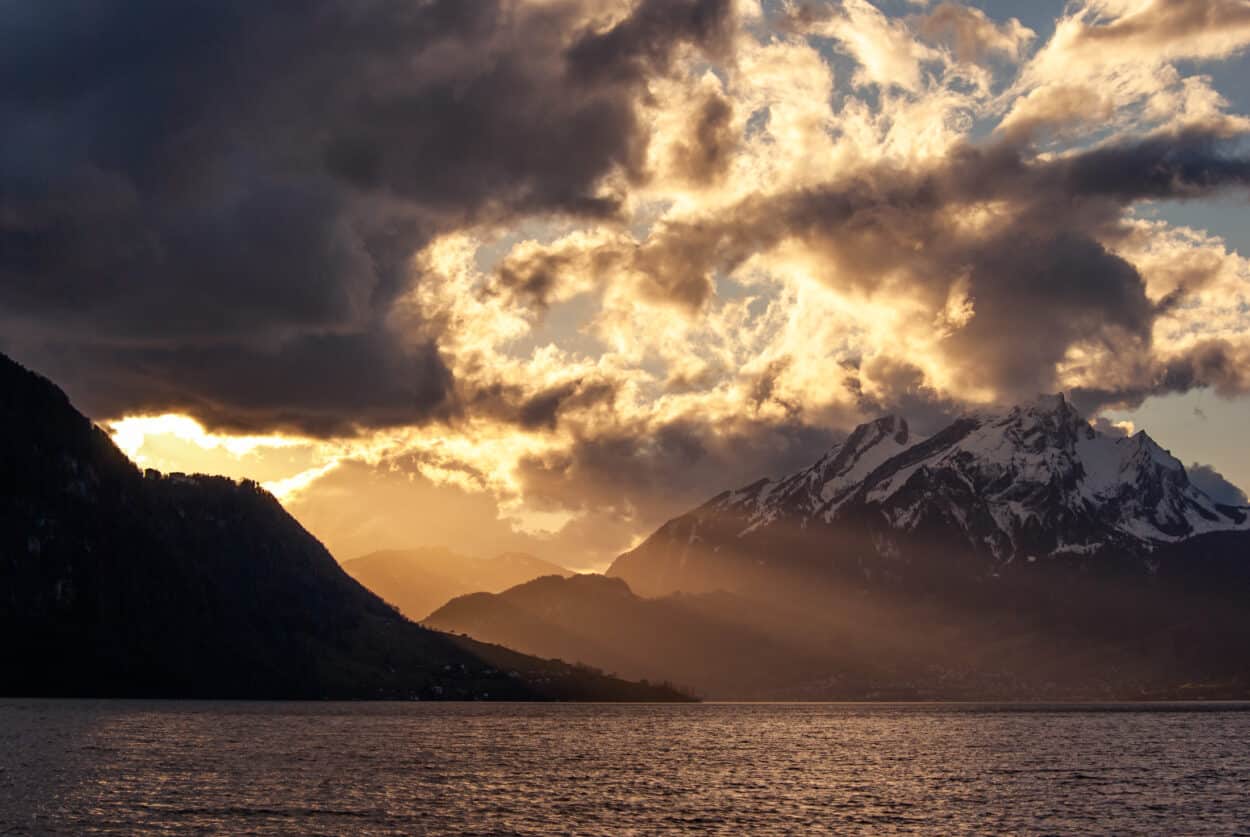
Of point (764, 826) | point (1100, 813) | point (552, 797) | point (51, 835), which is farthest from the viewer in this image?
point (552, 797)

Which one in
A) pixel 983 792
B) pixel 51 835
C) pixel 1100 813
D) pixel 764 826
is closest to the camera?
pixel 51 835

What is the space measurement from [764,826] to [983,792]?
5540 centimetres

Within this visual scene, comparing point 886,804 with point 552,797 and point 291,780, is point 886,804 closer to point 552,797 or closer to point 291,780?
point 552,797

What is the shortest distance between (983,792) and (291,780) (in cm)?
10131

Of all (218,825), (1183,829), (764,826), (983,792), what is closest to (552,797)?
(764,826)

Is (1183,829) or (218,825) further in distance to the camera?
(1183,829)

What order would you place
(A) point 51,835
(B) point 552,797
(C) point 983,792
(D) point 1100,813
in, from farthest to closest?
(C) point 983,792 < (B) point 552,797 < (D) point 1100,813 < (A) point 51,835

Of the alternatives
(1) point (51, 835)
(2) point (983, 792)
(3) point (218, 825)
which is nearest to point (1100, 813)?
(2) point (983, 792)

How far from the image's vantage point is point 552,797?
180 meters

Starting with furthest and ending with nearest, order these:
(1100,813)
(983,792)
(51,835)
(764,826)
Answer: (983,792)
(1100,813)
(764,826)
(51,835)

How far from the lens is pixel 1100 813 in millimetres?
167750

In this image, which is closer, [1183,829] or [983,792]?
[1183,829]

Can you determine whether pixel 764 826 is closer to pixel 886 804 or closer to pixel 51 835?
pixel 886 804

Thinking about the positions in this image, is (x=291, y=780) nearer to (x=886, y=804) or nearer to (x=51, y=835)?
(x=51, y=835)
